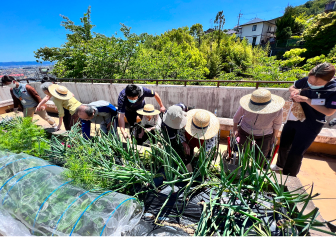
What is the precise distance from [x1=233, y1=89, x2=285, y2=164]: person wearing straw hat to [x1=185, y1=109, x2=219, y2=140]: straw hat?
43 cm

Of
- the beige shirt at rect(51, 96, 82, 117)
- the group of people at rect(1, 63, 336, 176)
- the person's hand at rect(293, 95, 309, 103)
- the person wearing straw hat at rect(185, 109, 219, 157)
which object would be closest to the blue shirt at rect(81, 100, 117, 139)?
the group of people at rect(1, 63, 336, 176)

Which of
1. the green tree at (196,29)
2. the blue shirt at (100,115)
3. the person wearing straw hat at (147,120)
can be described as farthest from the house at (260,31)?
the blue shirt at (100,115)

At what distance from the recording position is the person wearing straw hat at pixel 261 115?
1985 millimetres

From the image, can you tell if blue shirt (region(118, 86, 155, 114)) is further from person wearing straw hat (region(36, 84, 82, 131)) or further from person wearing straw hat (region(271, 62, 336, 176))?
person wearing straw hat (region(271, 62, 336, 176))

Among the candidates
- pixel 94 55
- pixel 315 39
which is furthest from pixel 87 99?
pixel 315 39

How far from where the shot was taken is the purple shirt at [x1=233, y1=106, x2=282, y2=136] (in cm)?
204

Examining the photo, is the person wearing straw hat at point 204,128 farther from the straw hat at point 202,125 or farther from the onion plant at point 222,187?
the onion plant at point 222,187

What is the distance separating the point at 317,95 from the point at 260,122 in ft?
2.10

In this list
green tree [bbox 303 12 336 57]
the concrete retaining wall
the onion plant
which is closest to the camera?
the onion plant

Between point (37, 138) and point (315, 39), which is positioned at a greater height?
point (315, 39)

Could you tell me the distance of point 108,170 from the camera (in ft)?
4.81

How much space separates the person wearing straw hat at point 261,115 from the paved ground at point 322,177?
38.0 inches

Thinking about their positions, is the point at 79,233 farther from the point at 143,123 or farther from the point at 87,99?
the point at 87,99

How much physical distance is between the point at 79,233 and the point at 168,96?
4.05m
